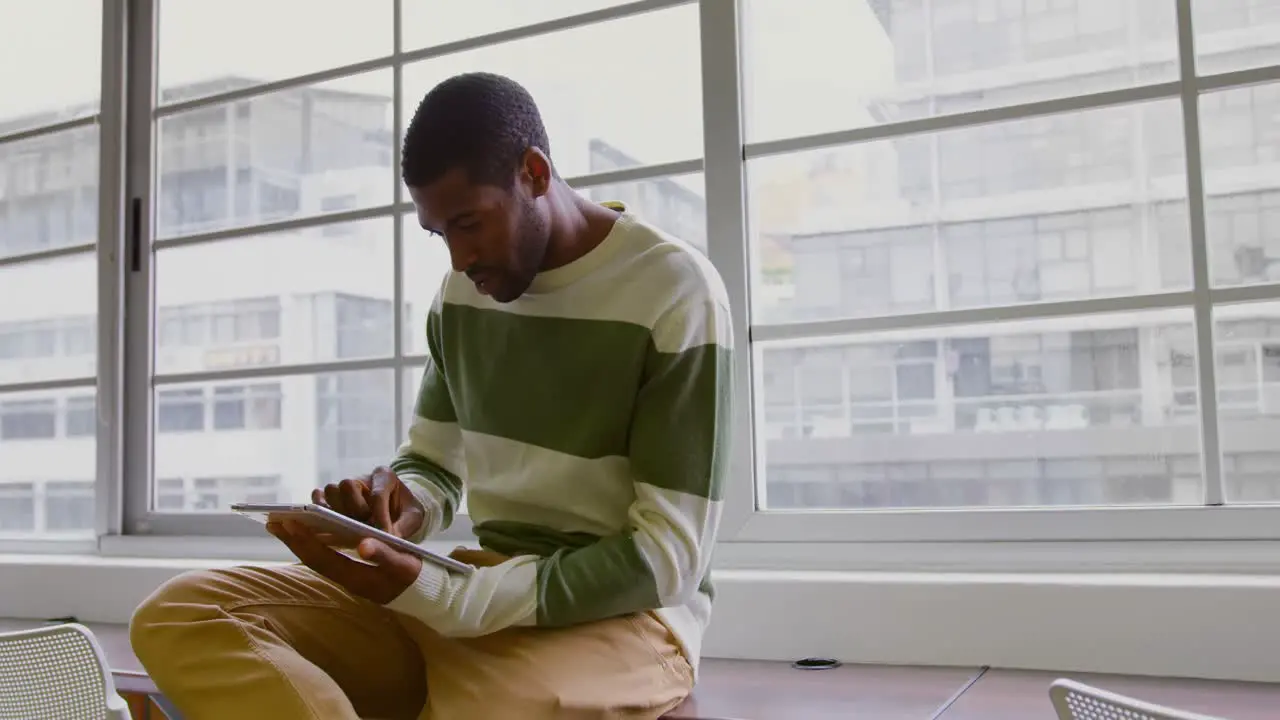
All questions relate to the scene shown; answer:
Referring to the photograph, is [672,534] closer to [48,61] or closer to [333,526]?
[333,526]

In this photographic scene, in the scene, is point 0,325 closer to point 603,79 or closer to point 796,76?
point 603,79

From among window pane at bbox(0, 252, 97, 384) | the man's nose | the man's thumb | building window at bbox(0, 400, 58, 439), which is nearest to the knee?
the man's thumb

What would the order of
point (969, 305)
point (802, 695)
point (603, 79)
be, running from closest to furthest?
point (802, 695) < point (969, 305) < point (603, 79)

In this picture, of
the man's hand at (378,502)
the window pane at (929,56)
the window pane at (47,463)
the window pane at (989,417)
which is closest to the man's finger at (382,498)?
the man's hand at (378,502)

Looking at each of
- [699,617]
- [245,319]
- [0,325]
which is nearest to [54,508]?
[0,325]

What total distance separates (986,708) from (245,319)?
194 centimetres

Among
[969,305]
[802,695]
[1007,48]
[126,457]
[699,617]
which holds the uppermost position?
[1007,48]

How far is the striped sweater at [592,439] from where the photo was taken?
57.9 inches

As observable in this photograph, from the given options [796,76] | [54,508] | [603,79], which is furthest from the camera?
[54,508]

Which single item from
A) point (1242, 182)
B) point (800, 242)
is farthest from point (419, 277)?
point (1242, 182)

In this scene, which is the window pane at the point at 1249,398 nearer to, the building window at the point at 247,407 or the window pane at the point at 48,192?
the building window at the point at 247,407

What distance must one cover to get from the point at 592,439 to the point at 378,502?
0.99 ft

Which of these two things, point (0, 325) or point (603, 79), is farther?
point (0, 325)

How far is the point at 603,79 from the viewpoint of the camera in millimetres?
2383
